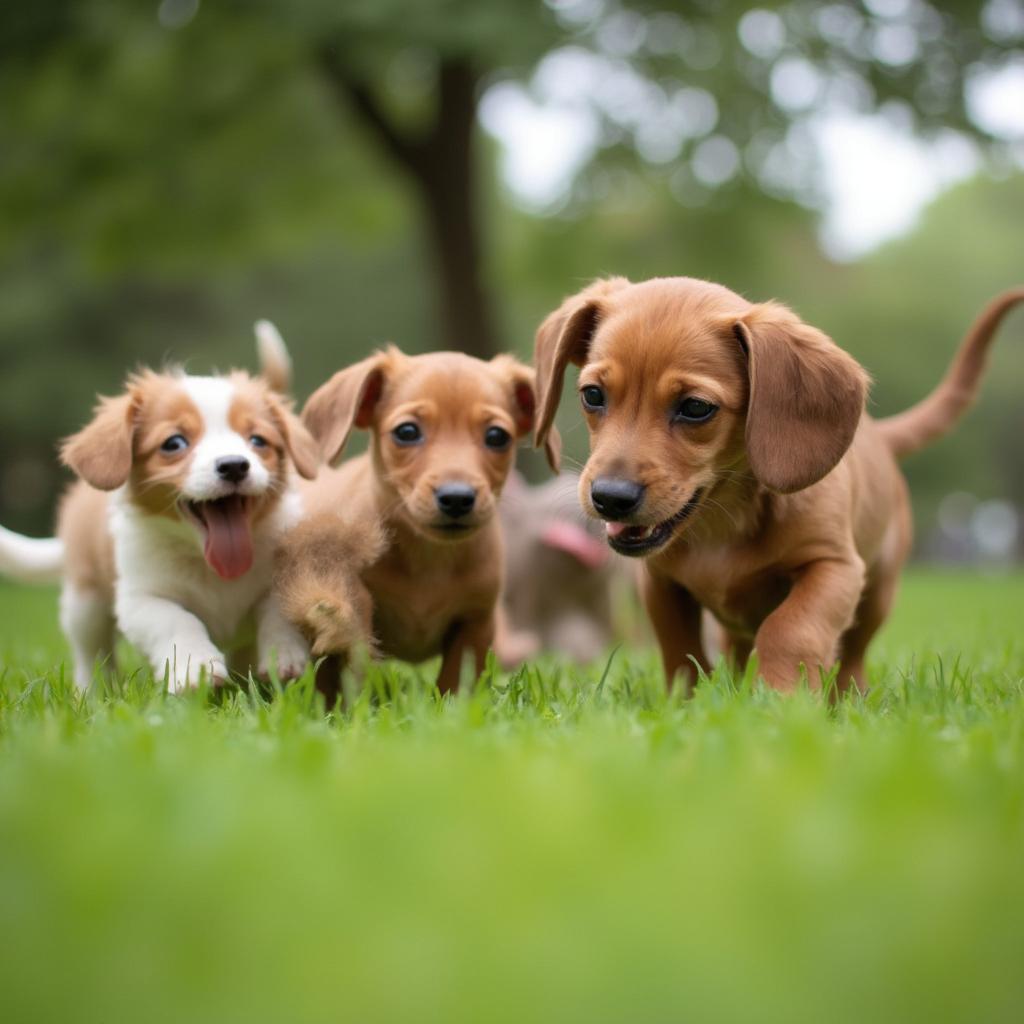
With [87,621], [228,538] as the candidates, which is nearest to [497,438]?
[228,538]

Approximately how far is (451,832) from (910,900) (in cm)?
62

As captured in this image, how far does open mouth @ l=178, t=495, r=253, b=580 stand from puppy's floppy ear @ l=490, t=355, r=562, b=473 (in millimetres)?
990

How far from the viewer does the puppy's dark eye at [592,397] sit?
11.6ft

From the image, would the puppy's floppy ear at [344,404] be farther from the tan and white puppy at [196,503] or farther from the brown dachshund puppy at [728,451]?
the brown dachshund puppy at [728,451]

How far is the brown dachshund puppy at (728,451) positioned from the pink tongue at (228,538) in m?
1.01

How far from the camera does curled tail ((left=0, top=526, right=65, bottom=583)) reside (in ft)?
16.5

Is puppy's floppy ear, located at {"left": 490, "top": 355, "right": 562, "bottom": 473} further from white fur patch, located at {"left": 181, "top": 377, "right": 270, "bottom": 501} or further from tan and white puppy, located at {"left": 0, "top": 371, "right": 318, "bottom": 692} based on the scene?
white fur patch, located at {"left": 181, "top": 377, "right": 270, "bottom": 501}

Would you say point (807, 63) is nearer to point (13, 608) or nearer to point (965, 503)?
point (13, 608)

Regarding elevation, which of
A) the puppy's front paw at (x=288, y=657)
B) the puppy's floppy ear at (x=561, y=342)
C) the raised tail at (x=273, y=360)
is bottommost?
the puppy's front paw at (x=288, y=657)

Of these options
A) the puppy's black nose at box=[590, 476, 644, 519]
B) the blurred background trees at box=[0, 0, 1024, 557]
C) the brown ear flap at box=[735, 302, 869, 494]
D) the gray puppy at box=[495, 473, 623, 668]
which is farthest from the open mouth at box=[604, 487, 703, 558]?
the blurred background trees at box=[0, 0, 1024, 557]

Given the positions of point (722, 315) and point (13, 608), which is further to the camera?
point (13, 608)

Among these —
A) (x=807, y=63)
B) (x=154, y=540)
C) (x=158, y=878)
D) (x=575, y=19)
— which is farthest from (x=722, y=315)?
(x=807, y=63)

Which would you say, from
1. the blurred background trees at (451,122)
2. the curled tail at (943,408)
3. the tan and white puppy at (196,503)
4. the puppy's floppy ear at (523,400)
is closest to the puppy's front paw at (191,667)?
the tan and white puppy at (196,503)

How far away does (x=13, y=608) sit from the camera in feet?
32.4
